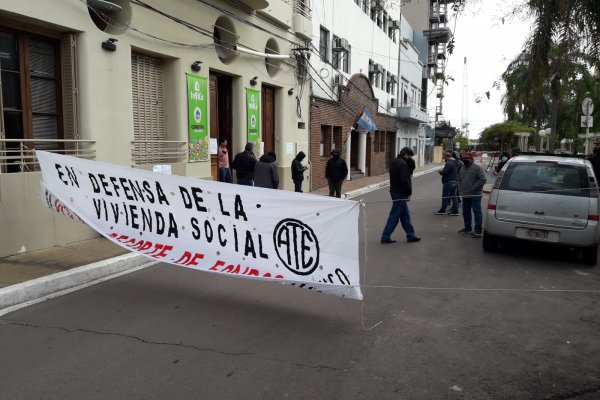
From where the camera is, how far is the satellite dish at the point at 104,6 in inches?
354

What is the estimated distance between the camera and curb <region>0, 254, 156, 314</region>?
5.51 m

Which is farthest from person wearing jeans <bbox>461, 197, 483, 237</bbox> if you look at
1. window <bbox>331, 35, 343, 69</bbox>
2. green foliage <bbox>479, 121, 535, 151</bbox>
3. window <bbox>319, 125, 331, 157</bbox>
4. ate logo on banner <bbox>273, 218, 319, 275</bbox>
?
green foliage <bbox>479, 121, 535, 151</bbox>

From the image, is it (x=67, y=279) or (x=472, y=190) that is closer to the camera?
(x=67, y=279)

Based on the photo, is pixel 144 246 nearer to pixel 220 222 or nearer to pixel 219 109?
pixel 220 222

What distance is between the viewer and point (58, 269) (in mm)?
6574

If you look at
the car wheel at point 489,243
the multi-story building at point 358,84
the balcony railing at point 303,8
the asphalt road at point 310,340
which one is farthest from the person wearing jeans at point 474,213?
the balcony railing at point 303,8

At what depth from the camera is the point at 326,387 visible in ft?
11.8

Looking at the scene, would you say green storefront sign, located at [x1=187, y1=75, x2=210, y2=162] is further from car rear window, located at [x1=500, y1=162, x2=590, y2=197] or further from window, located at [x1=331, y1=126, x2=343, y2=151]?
window, located at [x1=331, y1=126, x2=343, y2=151]

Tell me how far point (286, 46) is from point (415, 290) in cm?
1265

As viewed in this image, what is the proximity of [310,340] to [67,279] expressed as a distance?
3.53m

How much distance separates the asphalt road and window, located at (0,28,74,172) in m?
3.63

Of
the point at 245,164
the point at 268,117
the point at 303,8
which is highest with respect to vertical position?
the point at 303,8

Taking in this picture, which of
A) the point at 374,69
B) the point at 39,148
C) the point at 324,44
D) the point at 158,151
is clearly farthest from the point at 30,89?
the point at 374,69

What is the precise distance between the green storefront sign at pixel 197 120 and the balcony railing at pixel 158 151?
0.41m
